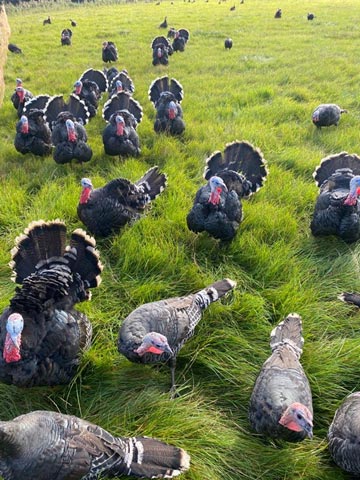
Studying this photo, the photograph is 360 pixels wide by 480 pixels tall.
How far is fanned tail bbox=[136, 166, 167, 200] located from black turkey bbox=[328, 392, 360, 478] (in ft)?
9.58

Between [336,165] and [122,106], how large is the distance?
343 cm

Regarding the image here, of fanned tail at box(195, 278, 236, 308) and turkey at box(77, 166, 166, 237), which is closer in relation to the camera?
fanned tail at box(195, 278, 236, 308)

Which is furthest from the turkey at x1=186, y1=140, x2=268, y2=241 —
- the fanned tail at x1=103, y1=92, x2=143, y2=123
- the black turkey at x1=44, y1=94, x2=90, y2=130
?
the black turkey at x1=44, y1=94, x2=90, y2=130

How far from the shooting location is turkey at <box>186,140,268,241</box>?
4078 mm

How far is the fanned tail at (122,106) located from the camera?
6.60 metres

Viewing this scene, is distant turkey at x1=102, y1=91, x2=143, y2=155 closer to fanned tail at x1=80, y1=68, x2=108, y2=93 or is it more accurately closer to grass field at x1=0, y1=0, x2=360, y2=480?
grass field at x1=0, y1=0, x2=360, y2=480

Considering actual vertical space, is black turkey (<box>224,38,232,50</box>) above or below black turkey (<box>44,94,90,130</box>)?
above

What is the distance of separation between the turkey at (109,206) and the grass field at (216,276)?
0.14 metres

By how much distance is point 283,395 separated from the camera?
2.72m

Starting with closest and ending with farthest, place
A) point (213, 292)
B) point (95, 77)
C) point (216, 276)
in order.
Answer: point (213, 292) → point (216, 276) → point (95, 77)

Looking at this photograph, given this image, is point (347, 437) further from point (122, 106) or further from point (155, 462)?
point (122, 106)

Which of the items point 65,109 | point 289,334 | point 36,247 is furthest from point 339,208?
point 65,109

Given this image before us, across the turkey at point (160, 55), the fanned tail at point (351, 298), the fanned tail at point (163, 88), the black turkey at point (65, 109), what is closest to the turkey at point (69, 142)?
the black turkey at point (65, 109)

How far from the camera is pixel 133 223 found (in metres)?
4.44
